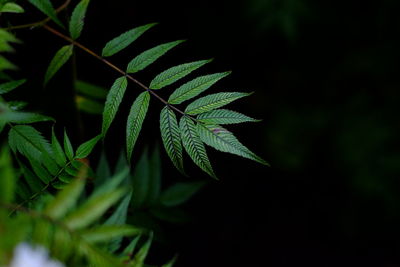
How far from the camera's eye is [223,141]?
98 centimetres

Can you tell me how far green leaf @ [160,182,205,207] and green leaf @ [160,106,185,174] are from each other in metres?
0.49

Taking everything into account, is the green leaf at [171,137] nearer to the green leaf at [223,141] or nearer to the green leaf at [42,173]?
the green leaf at [223,141]

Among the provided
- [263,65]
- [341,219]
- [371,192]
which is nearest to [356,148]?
[371,192]

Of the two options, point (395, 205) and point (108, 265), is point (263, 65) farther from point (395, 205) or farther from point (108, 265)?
point (108, 265)

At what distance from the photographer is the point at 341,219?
11.3 ft

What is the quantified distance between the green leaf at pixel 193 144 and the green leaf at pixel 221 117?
0.09 ft

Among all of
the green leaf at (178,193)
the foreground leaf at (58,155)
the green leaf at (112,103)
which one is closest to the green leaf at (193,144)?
the green leaf at (112,103)

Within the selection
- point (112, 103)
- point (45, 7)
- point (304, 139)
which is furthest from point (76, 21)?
point (304, 139)

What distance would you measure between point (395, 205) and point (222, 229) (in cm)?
119

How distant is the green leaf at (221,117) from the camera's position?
993 mm

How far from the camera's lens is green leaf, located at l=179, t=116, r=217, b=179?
964 mm

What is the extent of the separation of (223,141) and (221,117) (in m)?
0.07

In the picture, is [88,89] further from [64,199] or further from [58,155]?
[64,199]

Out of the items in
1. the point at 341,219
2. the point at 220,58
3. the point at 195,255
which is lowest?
the point at 195,255
